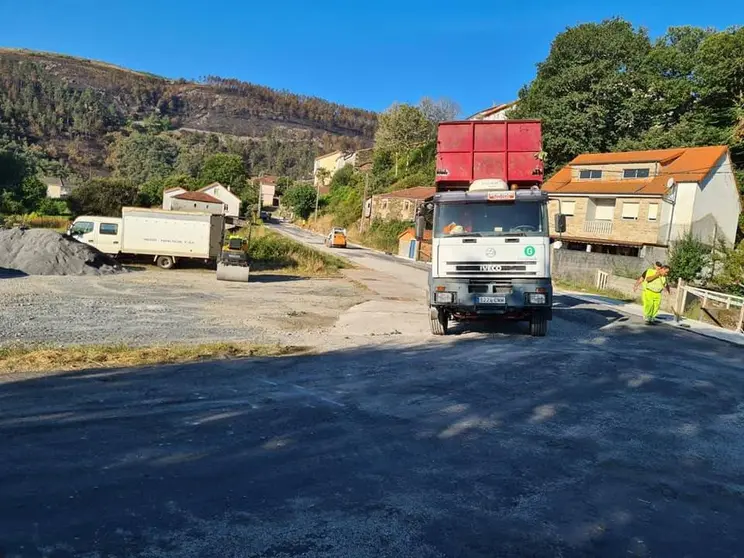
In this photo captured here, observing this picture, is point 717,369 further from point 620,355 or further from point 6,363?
point 6,363

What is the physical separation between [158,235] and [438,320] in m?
18.1

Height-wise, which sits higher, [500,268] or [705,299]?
[500,268]

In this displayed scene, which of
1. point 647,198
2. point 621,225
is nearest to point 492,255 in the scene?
point 647,198

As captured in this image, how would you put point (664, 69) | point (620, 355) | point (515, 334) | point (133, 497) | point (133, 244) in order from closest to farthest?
1. point (133, 497)
2. point (620, 355)
3. point (515, 334)
4. point (133, 244)
5. point (664, 69)

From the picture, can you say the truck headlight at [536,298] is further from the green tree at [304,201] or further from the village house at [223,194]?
the green tree at [304,201]

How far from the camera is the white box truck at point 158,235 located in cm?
2620

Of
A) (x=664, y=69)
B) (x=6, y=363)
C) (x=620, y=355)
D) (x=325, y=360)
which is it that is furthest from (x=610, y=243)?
(x=6, y=363)

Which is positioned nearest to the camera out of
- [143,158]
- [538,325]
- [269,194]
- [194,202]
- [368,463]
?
[368,463]

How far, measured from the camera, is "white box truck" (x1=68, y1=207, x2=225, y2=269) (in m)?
26.2

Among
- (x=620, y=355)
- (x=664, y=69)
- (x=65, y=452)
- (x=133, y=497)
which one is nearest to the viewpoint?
(x=133, y=497)

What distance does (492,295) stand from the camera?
36.1ft

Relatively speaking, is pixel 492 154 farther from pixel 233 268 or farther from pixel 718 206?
pixel 718 206

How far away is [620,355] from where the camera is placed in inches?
411

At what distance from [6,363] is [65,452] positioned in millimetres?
4002
